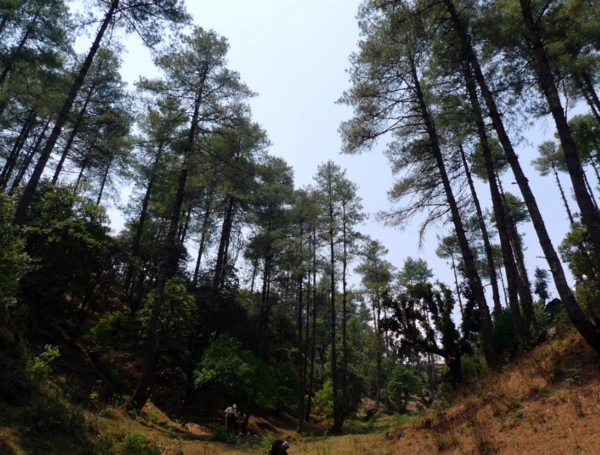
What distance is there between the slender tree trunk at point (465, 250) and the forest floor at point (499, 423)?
4.37ft

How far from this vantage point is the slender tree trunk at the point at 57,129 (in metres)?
9.99

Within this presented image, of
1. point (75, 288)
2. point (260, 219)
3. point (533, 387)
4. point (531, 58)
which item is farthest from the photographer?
point (260, 219)

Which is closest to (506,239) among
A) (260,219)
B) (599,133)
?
(599,133)

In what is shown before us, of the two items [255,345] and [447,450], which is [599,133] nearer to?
[447,450]

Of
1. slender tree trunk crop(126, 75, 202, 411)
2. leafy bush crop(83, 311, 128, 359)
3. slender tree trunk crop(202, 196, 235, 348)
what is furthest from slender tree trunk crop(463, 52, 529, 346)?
leafy bush crop(83, 311, 128, 359)

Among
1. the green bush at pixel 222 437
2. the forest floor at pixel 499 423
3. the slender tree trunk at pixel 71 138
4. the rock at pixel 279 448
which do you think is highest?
the slender tree trunk at pixel 71 138

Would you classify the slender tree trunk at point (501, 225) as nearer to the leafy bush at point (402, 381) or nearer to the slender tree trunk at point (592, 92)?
the slender tree trunk at point (592, 92)

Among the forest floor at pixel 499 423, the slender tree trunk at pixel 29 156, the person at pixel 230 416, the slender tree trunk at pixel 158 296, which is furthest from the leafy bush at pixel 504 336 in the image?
the slender tree trunk at pixel 29 156

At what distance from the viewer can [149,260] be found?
22.5 metres

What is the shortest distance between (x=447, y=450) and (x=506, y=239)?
24.9ft

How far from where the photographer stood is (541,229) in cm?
855

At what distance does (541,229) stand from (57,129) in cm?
1376

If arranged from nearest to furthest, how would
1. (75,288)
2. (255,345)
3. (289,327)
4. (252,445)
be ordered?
(252,445) → (75,288) → (255,345) → (289,327)

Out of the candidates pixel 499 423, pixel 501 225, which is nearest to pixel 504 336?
pixel 501 225
